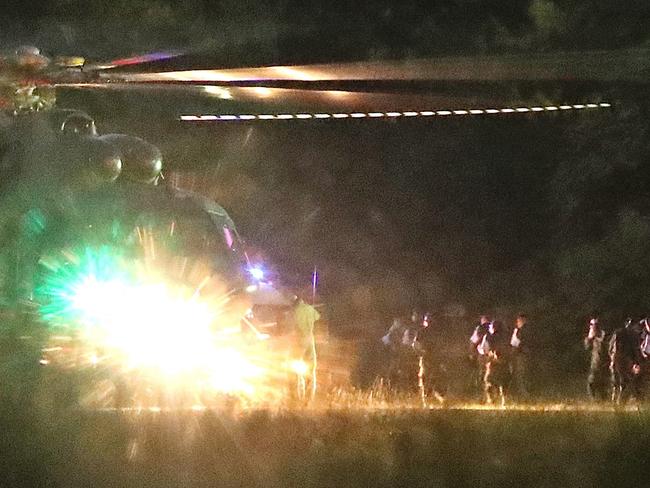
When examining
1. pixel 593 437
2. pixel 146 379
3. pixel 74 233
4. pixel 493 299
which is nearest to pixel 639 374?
pixel 593 437

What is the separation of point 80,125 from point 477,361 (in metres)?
6.44

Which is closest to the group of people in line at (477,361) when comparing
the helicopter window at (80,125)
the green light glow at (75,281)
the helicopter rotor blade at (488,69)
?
the green light glow at (75,281)

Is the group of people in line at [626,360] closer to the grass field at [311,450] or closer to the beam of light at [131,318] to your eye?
the grass field at [311,450]

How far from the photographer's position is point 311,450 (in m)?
6.68

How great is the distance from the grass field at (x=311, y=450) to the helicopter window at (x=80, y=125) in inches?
116

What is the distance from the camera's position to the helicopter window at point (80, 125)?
30.7 feet

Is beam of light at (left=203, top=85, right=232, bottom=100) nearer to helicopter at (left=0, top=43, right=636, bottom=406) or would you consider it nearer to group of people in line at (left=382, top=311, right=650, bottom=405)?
helicopter at (left=0, top=43, right=636, bottom=406)

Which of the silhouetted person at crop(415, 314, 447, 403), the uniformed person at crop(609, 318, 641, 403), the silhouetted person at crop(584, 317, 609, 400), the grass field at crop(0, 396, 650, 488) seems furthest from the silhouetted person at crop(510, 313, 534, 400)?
the grass field at crop(0, 396, 650, 488)

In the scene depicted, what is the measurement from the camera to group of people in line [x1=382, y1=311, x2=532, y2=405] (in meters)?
12.6

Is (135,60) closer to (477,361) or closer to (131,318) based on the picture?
(131,318)

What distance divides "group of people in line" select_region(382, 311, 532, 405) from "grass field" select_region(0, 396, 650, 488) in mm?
4466

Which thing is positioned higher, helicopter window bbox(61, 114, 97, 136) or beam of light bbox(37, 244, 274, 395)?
helicopter window bbox(61, 114, 97, 136)

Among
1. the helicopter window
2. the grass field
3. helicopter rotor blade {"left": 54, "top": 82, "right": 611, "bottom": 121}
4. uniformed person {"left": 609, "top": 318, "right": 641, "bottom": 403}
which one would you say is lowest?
the grass field

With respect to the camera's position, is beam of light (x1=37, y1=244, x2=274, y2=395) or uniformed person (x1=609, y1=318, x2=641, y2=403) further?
uniformed person (x1=609, y1=318, x2=641, y2=403)
